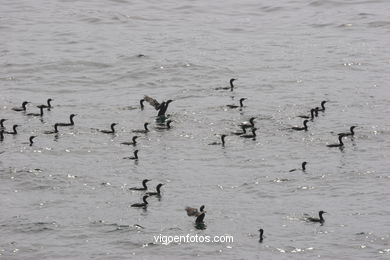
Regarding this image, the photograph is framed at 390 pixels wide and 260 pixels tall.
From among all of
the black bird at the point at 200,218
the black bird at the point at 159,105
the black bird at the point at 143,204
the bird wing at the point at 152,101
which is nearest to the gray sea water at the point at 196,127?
the black bird at the point at 143,204

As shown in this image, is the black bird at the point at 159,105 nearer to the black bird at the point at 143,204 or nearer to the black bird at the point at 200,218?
the black bird at the point at 143,204

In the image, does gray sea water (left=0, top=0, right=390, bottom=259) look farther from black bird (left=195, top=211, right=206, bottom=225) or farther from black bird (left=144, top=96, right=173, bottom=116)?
black bird (left=144, top=96, right=173, bottom=116)

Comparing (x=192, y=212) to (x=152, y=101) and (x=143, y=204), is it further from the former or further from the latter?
(x=152, y=101)

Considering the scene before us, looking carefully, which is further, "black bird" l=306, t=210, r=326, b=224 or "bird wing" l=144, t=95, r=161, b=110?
"bird wing" l=144, t=95, r=161, b=110

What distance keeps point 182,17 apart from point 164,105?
30.0m

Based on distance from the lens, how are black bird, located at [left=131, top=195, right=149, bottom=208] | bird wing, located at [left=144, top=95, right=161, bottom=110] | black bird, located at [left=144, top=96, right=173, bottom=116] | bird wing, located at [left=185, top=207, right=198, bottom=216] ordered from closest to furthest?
1. bird wing, located at [left=185, top=207, right=198, bottom=216]
2. black bird, located at [left=131, top=195, right=149, bottom=208]
3. black bird, located at [left=144, top=96, right=173, bottom=116]
4. bird wing, located at [left=144, top=95, right=161, bottom=110]

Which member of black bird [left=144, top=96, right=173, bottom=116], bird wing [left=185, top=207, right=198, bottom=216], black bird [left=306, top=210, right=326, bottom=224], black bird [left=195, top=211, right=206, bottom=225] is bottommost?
black bird [left=306, top=210, right=326, bottom=224]

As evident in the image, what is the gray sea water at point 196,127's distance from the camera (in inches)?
1652

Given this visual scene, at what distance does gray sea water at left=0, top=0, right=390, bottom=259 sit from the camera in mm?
41969

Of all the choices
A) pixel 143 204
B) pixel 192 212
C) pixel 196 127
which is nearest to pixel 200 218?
pixel 192 212

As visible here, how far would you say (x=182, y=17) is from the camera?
294ft

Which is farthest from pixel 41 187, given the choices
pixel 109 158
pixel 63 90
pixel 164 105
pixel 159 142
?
pixel 63 90

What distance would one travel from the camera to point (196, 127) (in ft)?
191

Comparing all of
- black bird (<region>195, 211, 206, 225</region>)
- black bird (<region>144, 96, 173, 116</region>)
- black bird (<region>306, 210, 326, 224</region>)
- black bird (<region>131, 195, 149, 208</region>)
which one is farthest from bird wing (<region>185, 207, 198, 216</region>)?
black bird (<region>144, 96, 173, 116</region>)
